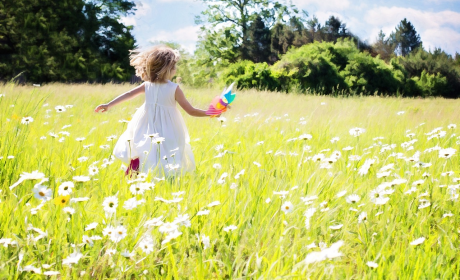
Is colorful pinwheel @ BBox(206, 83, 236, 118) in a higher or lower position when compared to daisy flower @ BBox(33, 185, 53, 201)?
higher

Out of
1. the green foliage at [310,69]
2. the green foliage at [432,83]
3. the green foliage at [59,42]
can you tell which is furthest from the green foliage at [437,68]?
the green foliage at [59,42]

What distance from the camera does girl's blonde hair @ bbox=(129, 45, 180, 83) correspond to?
3104 mm

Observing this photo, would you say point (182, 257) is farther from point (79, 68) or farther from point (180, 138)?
point (79, 68)

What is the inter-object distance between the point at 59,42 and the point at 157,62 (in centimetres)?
1935

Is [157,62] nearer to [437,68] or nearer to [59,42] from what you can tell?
[59,42]

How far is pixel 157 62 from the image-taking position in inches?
123

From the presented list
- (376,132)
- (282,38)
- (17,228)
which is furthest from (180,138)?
(282,38)

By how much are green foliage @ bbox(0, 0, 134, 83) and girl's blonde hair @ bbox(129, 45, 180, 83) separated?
18.0 meters

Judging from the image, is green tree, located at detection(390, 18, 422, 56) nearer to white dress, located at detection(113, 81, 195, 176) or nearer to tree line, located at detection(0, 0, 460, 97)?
tree line, located at detection(0, 0, 460, 97)

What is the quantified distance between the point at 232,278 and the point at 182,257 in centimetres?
21

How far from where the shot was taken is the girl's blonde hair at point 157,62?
310 cm

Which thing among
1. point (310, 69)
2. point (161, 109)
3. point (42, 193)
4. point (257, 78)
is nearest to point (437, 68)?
point (310, 69)

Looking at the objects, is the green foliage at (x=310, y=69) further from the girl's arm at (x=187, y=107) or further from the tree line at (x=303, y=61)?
the girl's arm at (x=187, y=107)

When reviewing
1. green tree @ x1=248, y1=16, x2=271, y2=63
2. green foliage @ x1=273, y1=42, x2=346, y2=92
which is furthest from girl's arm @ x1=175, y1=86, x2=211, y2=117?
green tree @ x1=248, y1=16, x2=271, y2=63
